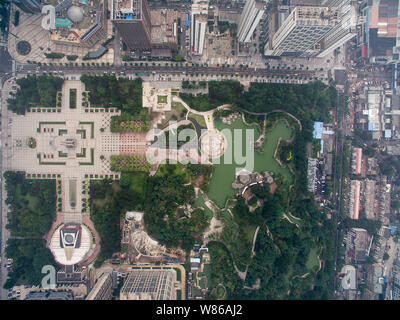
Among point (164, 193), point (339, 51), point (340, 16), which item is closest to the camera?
point (340, 16)

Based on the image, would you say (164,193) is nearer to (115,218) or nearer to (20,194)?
(115,218)

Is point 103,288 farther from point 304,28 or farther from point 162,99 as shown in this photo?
point 304,28

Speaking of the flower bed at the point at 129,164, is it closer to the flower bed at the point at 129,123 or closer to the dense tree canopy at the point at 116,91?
the flower bed at the point at 129,123

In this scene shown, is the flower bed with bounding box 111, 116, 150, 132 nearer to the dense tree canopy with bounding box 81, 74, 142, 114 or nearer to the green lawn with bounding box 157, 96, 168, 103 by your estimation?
the dense tree canopy with bounding box 81, 74, 142, 114

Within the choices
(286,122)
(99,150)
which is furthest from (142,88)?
(286,122)

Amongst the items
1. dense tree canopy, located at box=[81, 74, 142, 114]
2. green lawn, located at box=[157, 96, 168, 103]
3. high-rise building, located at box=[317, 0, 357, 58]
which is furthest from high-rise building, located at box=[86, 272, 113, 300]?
high-rise building, located at box=[317, 0, 357, 58]
